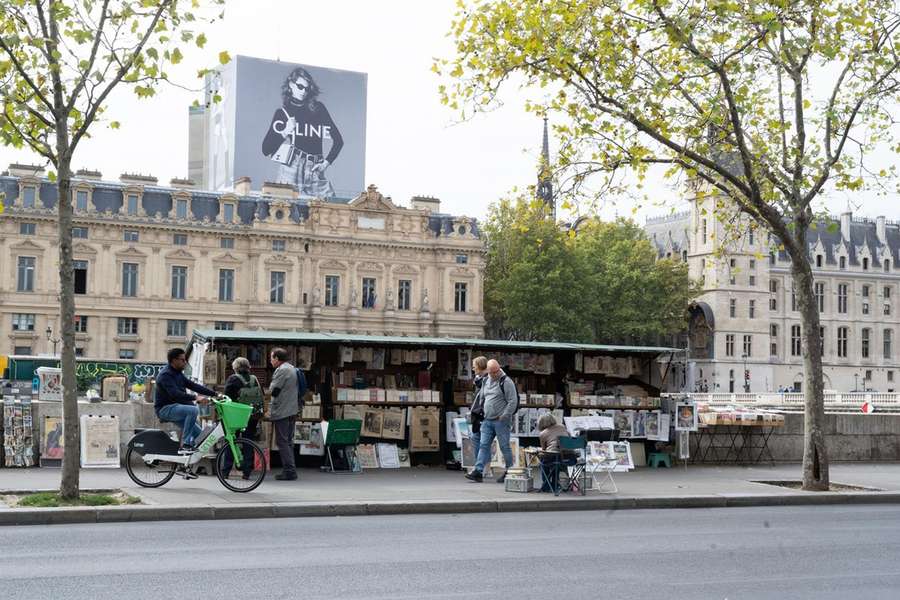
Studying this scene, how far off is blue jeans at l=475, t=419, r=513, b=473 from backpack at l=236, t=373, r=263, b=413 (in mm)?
3276

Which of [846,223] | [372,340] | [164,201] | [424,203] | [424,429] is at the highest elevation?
[846,223]

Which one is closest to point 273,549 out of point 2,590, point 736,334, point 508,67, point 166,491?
point 2,590

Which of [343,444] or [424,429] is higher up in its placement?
[424,429]

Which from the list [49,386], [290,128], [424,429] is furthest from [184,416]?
[290,128]

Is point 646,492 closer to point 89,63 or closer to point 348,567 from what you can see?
point 348,567

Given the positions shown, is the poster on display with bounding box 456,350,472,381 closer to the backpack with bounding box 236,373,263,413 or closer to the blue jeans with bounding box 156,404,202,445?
the backpack with bounding box 236,373,263,413

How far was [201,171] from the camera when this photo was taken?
119 meters

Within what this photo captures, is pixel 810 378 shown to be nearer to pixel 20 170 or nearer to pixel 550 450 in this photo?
pixel 550 450

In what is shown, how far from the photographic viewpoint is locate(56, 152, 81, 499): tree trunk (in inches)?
516

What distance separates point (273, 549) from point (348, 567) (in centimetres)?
125

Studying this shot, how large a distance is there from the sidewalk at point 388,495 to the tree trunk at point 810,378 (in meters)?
0.64

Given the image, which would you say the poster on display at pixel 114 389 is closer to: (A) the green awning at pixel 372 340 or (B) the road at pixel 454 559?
(A) the green awning at pixel 372 340

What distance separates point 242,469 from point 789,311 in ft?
330

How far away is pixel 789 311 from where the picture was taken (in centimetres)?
10931
